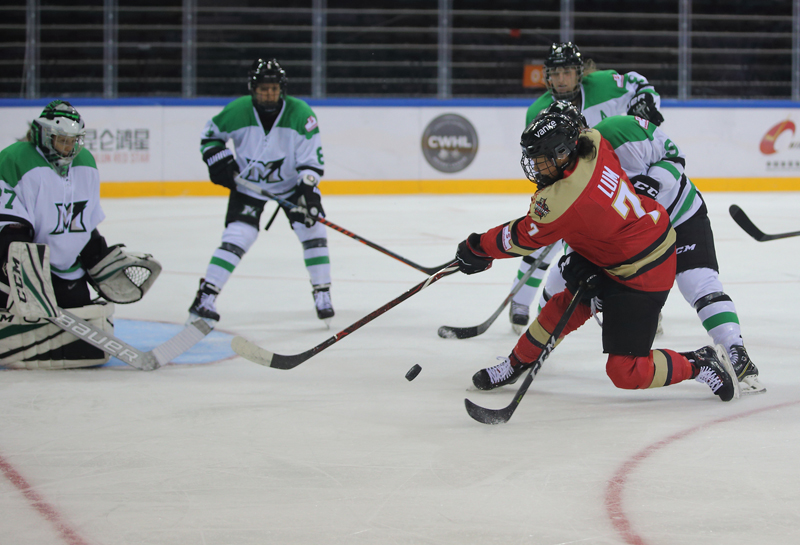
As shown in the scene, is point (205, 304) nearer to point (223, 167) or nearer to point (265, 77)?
point (223, 167)

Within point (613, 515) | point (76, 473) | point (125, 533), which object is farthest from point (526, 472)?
point (76, 473)

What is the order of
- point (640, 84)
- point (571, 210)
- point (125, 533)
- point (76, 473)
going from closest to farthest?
point (125, 533) → point (76, 473) → point (571, 210) → point (640, 84)

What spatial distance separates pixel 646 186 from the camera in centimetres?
255

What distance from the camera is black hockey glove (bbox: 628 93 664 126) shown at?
3.11m

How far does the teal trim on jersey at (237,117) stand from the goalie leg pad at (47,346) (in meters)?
1.06

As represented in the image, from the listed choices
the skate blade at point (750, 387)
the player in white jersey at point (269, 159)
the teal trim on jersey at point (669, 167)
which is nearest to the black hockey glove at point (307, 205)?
the player in white jersey at point (269, 159)

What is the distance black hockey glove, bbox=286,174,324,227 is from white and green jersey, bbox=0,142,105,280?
0.84 m

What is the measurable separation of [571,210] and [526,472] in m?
0.67

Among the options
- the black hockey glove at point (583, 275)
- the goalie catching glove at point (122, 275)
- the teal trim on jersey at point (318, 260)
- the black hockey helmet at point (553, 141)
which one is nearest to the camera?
the black hockey helmet at point (553, 141)

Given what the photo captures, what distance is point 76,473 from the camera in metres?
1.84

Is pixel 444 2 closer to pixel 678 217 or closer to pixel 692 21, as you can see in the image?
pixel 692 21

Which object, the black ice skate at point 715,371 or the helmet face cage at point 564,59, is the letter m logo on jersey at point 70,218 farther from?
the black ice skate at point 715,371

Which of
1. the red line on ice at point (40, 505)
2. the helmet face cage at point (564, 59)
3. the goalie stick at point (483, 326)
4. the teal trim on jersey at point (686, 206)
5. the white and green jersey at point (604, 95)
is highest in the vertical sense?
the helmet face cage at point (564, 59)

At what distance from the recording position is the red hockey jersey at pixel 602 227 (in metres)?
2.15
